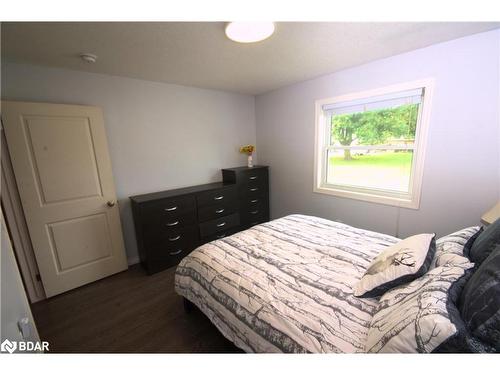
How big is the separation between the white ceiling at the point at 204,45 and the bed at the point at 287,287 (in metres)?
1.63

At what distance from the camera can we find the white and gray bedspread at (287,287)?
949mm

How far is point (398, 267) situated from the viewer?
1029 millimetres

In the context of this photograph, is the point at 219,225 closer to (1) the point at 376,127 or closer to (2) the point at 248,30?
(2) the point at 248,30

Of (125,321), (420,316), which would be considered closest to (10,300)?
(125,321)

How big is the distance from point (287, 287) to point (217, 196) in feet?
6.02

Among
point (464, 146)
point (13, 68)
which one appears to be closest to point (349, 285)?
point (464, 146)

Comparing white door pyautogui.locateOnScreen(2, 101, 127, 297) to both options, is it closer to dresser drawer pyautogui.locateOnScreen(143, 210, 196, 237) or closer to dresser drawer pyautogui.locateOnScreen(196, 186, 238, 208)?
dresser drawer pyautogui.locateOnScreen(143, 210, 196, 237)

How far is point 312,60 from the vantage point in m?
2.10

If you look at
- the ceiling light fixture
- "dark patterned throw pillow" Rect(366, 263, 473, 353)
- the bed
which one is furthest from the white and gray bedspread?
the ceiling light fixture

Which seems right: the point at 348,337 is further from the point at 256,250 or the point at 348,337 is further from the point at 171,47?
the point at 171,47

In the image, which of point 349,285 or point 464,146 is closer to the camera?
point 349,285

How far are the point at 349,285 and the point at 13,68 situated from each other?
10.4 feet

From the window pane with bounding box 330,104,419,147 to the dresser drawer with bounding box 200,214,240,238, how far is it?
1775mm
